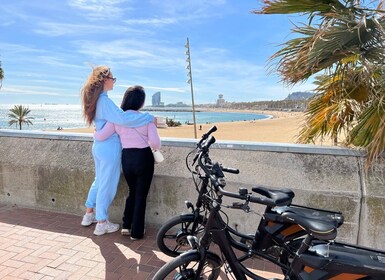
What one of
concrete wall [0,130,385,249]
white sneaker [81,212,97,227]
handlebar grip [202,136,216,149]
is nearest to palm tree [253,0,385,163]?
concrete wall [0,130,385,249]

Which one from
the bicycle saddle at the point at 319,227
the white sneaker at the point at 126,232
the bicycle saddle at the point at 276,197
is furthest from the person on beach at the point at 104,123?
the bicycle saddle at the point at 319,227

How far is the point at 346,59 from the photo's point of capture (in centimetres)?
304

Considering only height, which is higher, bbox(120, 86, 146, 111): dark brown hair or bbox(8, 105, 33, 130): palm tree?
bbox(8, 105, 33, 130): palm tree

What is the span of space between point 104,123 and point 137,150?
1.87 ft

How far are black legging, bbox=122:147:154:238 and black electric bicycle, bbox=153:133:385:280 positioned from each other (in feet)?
4.19

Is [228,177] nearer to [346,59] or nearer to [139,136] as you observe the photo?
[139,136]

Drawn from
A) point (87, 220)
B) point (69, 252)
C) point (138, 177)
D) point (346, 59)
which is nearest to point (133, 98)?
point (138, 177)

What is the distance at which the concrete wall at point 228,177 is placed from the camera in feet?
9.86

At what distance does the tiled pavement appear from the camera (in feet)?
9.52

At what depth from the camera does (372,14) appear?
2680 mm

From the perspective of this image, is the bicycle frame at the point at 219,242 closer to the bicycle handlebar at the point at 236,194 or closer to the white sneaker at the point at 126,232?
the bicycle handlebar at the point at 236,194

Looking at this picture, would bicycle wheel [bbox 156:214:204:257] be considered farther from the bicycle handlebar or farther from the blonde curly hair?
the blonde curly hair

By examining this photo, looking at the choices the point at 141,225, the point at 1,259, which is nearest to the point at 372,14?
the point at 141,225

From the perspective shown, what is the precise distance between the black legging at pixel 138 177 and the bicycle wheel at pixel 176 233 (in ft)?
1.67
